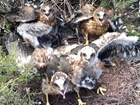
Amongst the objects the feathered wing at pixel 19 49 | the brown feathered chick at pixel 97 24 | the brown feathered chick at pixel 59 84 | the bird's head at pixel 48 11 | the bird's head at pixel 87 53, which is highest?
the bird's head at pixel 48 11

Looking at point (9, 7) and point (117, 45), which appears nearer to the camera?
point (117, 45)

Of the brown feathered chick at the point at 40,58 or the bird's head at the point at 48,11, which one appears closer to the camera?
the brown feathered chick at the point at 40,58

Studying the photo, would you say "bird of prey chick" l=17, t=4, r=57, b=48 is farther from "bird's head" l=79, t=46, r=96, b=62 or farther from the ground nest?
"bird's head" l=79, t=46, r=96, b=62

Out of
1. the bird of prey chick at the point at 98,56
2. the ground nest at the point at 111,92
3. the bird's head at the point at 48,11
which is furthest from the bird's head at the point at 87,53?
the bird's head at the point at 48,11

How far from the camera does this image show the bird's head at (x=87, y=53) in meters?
4.63

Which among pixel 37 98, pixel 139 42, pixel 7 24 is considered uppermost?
pixel 7 24

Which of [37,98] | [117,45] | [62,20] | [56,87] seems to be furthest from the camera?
[62,20]

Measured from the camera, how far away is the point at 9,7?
5.57m

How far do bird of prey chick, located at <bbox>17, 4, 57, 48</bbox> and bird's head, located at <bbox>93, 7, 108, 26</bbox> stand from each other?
18.9 inches

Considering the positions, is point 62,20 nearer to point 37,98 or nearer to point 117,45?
point 117,45

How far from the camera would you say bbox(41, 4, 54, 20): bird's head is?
5258mm

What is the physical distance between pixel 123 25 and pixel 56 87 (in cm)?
152

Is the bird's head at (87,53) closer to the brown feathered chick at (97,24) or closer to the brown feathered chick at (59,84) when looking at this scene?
the brown feathered chick at (59,84)

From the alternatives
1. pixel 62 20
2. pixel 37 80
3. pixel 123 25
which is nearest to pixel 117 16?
pixel 123 25
